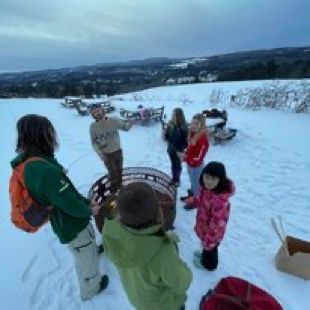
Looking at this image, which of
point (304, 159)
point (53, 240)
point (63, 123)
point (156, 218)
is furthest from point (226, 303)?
point (63, 123)

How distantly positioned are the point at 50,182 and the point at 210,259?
1909 millimetres

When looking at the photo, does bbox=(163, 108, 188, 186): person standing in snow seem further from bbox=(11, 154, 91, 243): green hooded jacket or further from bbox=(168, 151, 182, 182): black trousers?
bbox=(11, 154, 91, 243): green hooded jacket

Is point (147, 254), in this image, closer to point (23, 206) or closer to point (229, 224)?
point (23, 206)

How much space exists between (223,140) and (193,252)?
181 inches

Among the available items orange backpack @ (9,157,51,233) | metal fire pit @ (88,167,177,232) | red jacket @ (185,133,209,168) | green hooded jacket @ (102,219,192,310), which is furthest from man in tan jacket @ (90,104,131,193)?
green hooded jacket @ (102,219,192,310)

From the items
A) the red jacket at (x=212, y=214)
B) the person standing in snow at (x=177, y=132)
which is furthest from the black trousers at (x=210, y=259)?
the person standing in snow at (x=177, y=132)

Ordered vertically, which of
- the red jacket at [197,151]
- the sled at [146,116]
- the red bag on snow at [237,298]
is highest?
the red jacket at [197,151]

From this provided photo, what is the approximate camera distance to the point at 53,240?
4031 millimetres

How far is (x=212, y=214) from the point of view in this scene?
2932 mm

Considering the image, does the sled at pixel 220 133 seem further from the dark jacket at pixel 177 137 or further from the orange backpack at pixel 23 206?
the orange backpack at pixel 23 206

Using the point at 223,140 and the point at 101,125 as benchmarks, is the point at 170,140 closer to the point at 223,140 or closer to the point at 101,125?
the point at 101,125

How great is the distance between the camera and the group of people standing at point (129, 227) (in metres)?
1.75

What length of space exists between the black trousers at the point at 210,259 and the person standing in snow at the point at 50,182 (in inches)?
50.6

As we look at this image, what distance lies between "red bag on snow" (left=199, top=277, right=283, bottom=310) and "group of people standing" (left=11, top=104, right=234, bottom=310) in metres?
0.22
